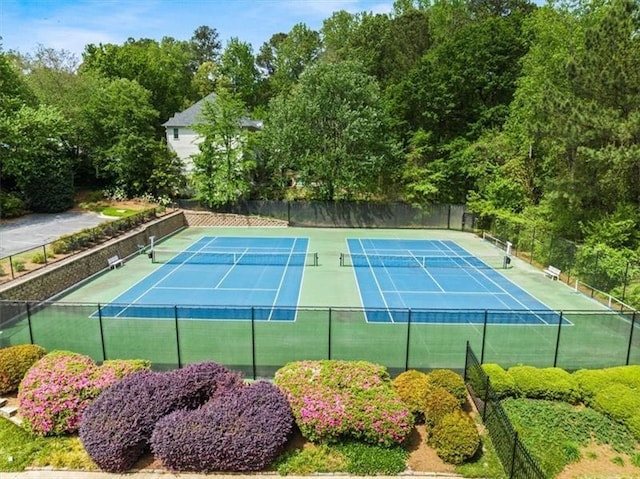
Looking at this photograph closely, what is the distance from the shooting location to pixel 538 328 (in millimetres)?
11977

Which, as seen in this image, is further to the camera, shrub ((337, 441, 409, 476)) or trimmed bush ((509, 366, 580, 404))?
trimmed bush ((509, 366, 580, 404))

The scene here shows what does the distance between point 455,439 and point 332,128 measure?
29.7 m

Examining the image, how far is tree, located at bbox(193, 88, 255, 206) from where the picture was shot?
34.5m

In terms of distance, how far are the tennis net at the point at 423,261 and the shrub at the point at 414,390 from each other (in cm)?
1359

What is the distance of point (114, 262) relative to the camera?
71.1 ft

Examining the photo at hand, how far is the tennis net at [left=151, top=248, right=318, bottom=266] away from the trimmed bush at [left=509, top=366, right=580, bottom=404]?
45.5 ft

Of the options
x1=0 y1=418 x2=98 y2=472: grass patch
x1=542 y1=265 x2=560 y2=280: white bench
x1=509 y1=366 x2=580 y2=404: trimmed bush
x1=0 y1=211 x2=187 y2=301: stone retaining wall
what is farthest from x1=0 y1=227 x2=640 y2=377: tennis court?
x1=0 y1=418 x2=98 y2=472: grass patch

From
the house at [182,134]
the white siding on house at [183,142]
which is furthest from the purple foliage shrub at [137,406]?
the white siding on house at [183,142]

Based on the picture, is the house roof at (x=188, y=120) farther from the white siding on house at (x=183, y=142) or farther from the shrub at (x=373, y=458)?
the shrub at (x=373, y=458)

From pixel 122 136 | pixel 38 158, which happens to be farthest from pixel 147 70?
pixel 38 158

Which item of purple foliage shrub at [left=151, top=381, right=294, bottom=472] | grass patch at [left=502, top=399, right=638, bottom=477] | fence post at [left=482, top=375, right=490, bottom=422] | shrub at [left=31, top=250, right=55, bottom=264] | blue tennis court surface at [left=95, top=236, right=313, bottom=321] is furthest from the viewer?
shrub at [left=31, top=250, right=55, bottom=264]

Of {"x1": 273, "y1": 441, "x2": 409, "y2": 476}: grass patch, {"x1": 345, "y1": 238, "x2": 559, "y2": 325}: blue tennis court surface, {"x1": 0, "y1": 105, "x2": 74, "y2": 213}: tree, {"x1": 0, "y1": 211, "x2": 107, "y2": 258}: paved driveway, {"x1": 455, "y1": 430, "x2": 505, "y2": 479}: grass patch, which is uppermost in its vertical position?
{"x1": 0, "y1": 105, "x2": 74, "y2": 213}: tree

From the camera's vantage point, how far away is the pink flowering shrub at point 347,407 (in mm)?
7711

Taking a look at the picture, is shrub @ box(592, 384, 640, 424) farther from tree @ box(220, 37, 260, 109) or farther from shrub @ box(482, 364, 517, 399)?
tree @ box(220, 37, 260, 109)
